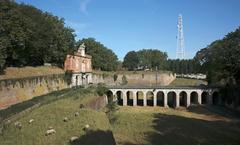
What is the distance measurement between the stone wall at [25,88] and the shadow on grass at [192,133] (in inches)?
495

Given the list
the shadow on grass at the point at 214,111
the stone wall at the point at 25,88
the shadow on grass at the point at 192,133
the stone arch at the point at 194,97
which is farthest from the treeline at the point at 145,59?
the shadow on grass at the point at 192,133

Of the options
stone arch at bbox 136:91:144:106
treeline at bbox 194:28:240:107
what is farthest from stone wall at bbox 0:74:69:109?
treeline at bbox 194:28:240:107

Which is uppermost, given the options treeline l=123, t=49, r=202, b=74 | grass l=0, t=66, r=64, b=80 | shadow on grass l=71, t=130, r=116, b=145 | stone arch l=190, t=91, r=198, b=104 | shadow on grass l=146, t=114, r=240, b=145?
treeline l=123, t=49, r=202, b=74

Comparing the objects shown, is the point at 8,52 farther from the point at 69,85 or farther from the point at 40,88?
the point at 69,85

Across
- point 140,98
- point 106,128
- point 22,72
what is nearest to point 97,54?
point 140,98

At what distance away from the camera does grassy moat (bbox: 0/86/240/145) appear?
1855cm

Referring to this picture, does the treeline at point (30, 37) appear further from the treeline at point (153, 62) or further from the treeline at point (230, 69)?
the treeline at point (153, 62)

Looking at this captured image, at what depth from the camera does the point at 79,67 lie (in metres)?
53.2

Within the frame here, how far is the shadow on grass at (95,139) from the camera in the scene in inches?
677

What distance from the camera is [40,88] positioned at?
3584 cm

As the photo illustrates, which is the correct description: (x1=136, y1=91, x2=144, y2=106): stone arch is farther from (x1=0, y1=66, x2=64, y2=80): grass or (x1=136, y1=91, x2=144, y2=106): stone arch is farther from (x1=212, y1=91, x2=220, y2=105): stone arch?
(x1=0, y1=66, x2=64, y2=80): grass

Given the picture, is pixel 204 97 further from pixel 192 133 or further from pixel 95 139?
pixel 95 139

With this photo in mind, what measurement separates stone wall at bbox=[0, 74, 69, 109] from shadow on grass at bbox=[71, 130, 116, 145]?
11.3 m

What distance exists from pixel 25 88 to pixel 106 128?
43.9 ft
